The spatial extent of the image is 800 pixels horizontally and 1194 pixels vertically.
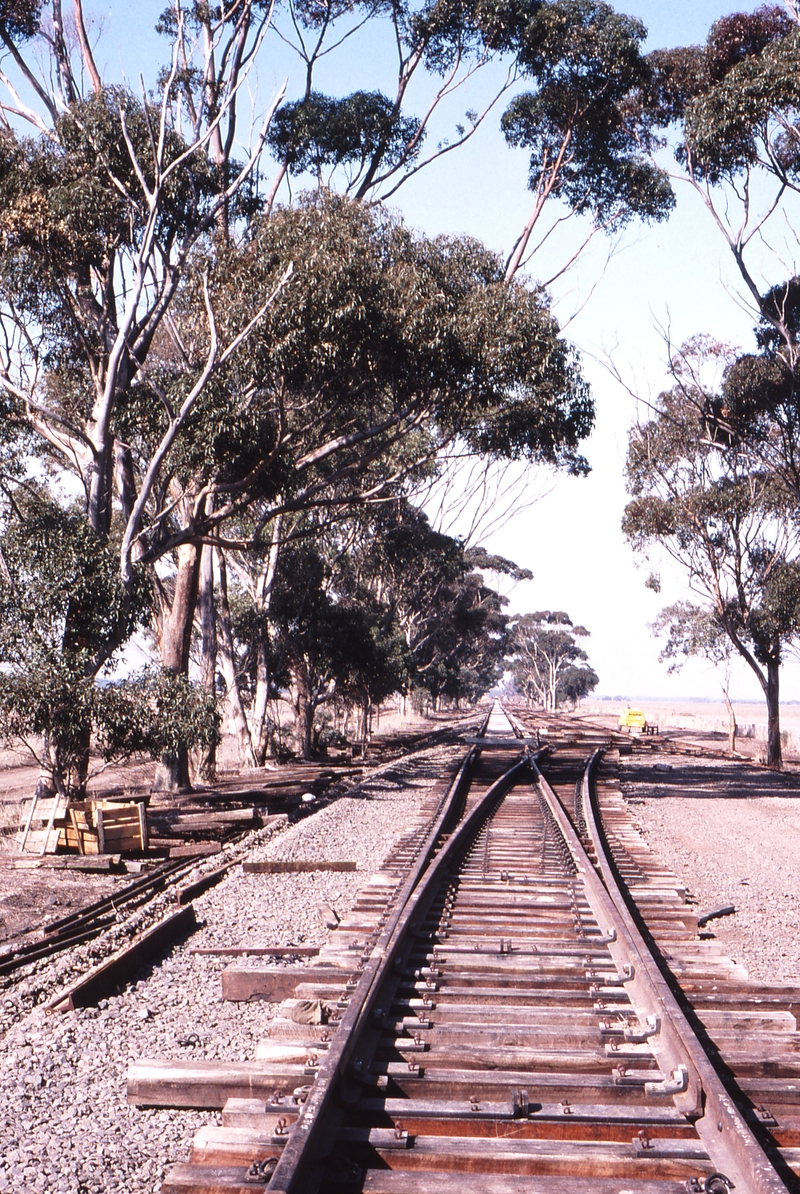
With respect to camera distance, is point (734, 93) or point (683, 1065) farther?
point (734, 93)

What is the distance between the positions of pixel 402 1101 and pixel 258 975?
6.62ft

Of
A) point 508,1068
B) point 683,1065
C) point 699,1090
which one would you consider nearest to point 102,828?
point 508,1068

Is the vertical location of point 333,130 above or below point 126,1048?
above

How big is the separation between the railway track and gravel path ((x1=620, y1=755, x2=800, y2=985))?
64 centimetres

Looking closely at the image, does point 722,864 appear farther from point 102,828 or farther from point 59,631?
point 59,631

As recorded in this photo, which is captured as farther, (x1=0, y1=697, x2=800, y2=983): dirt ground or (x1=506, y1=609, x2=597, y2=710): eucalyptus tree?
(x1=506, y1=609, x2=597, y2=710): eucalyptus tree

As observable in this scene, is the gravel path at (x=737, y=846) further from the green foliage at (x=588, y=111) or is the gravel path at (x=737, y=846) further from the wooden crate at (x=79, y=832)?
the green foliage at (x=588, y=111)

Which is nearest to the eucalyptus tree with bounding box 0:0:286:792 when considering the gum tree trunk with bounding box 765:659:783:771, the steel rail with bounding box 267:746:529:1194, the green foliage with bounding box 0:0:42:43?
the green foliage with bounding box 0:0:42:43

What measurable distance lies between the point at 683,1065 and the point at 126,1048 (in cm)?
262

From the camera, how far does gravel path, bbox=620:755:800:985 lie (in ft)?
23.5

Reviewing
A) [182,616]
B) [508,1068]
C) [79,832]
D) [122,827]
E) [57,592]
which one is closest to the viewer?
[508,1068]

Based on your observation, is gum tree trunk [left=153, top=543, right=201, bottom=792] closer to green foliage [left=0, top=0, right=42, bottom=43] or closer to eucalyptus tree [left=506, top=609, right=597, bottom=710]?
green foliage [left=0, top=0, right=42, bottom=43]

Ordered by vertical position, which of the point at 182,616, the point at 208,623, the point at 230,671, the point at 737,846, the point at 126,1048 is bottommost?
the point at 737,846

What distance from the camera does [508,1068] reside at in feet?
13.5
